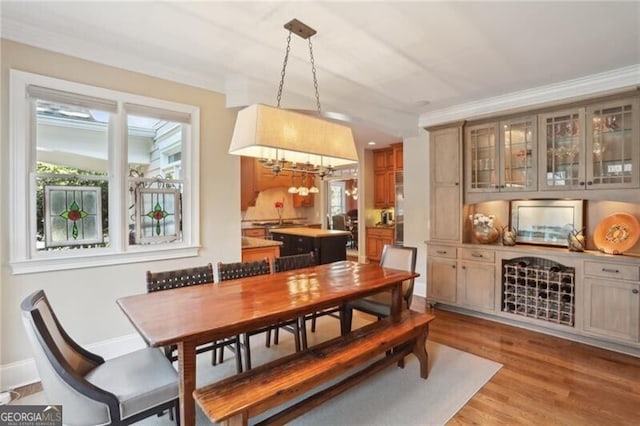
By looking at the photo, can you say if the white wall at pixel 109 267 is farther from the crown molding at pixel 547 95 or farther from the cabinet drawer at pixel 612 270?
the cabinet drawer at pixel 612 270

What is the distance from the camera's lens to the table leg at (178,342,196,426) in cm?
162

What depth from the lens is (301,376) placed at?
174 cm

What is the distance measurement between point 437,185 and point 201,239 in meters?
3.12

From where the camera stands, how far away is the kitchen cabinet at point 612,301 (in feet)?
9.53

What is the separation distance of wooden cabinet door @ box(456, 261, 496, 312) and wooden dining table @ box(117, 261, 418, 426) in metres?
1.51

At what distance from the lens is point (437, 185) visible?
4.38 metres

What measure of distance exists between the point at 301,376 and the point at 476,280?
9.78 ft

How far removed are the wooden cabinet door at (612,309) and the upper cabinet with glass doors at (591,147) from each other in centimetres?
99

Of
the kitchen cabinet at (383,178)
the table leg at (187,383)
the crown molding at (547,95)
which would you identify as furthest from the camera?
the kitchen cabinet at (383,178)

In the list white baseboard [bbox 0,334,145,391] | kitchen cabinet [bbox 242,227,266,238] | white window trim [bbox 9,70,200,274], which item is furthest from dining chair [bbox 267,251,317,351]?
kitchen cabinet [bbox 242,227,266,238]

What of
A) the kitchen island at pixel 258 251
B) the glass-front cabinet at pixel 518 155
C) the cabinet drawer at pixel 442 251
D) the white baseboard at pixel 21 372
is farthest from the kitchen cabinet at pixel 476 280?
the white baseboard at pixel 21 372

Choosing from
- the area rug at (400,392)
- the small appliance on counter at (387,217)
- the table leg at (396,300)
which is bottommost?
the area rug at (400,392)

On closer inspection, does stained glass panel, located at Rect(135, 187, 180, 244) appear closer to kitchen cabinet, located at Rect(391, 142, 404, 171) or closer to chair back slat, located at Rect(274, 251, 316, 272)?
chair back slat, located at Rect(274, 251, 316, 272)

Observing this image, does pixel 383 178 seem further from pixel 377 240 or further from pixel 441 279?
pixel 441 279
